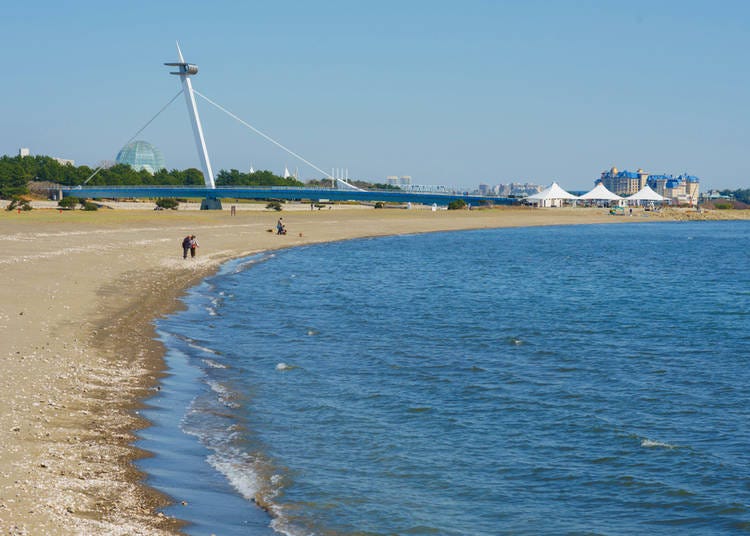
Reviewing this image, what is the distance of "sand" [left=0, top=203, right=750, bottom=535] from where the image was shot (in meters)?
9.89

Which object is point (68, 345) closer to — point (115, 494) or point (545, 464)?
point (115, 494)

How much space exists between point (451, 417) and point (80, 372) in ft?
22.8

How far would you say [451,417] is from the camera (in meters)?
15.6

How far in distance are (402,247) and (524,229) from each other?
153 feet

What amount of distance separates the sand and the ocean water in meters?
0.58

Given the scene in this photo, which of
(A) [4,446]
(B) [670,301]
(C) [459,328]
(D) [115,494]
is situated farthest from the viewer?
(B) [670,301]

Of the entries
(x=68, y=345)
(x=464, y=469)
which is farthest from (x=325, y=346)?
(x=464, y=469)

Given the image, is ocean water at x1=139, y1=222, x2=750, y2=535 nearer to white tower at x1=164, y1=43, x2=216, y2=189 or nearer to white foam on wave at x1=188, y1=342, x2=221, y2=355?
white foam on wave at x1=188, y1=342, x2=221, y2=355

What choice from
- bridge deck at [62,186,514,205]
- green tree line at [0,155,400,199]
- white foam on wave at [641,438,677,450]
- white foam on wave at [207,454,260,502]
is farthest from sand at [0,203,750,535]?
green tree line at [0,155,400,199]

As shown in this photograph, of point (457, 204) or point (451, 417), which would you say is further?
point (457, 204)

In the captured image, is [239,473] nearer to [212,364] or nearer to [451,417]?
[451,417]

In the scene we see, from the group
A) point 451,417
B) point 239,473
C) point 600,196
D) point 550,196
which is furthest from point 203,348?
point 600,196

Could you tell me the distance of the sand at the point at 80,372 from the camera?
9891 mm

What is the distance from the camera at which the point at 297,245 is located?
217ft
